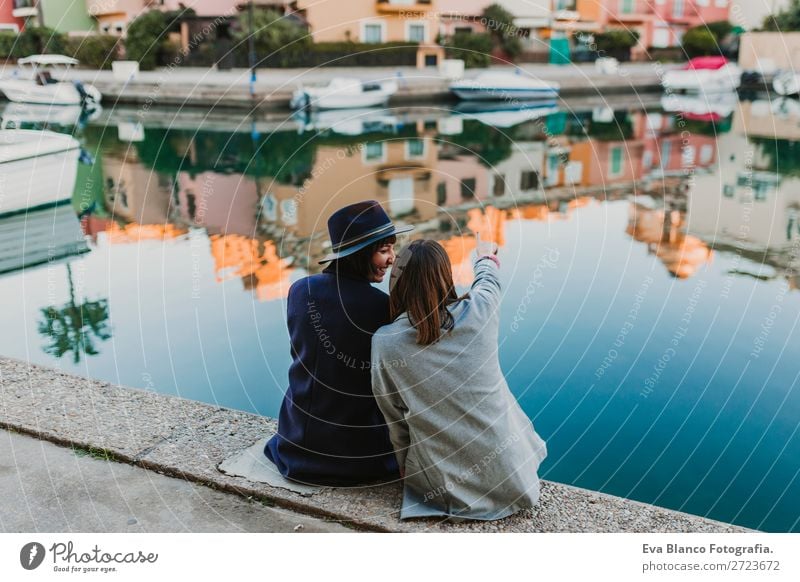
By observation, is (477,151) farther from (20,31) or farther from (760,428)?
(20,31)

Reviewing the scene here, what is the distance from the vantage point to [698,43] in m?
33.8

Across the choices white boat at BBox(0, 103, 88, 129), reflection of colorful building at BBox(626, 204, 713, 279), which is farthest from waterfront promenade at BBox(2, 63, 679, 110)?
reflection of colorful building at BBox(626, 204, 713, 279)

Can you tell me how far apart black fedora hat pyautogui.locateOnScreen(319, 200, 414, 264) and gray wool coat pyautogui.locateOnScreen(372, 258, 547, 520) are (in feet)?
0.99

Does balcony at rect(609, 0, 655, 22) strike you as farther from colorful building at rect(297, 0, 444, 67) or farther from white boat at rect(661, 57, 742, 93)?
colorful building at rect(297, 0, 444, 67)

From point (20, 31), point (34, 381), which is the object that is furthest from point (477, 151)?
point (20, 31)

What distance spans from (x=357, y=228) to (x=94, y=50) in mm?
30842

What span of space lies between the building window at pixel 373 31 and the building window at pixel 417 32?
0.93m

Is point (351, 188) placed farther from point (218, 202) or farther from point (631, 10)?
point (631, 10)

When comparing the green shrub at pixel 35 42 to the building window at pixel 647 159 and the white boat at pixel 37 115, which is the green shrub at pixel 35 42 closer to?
the white boat at pixel 37 115

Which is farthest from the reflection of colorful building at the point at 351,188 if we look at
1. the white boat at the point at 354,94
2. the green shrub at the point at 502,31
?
the green shrub at the point at 502,31

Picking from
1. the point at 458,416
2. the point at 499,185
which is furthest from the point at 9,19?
the point at 458,416

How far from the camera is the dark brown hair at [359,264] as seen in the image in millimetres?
2881

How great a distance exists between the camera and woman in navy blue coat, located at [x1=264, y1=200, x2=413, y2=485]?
290cm

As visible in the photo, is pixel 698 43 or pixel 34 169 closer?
pixel 34 169
